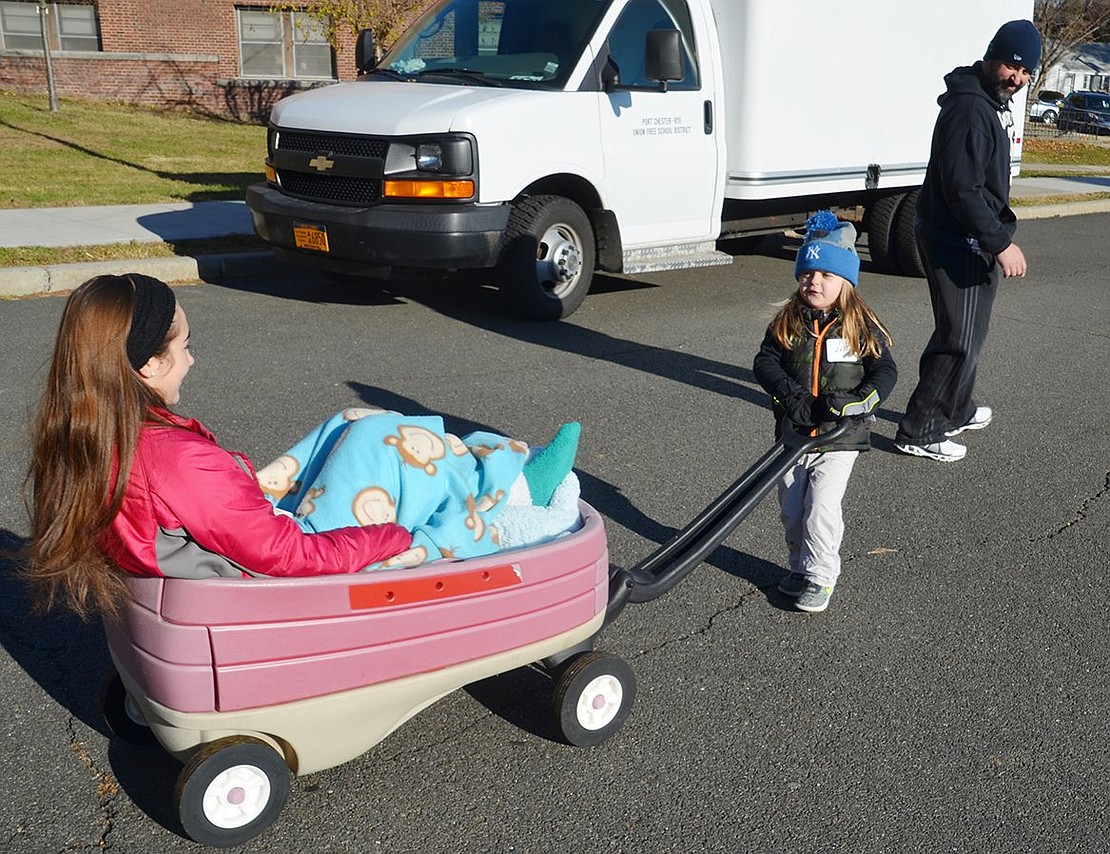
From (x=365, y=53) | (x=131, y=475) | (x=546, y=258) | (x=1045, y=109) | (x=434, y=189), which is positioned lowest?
(x=546, y=258)

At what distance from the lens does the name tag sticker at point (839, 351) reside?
150 inches

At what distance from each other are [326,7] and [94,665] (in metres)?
19.8

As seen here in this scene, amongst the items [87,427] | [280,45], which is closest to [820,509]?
[87,427]

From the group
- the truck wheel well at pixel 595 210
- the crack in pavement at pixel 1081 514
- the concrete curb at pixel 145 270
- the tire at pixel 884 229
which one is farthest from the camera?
the tire at pixel 884 229

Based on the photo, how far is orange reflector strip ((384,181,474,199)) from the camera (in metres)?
7.29

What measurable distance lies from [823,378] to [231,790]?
226 centimetres

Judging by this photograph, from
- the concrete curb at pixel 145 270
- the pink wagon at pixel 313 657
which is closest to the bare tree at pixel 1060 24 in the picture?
the concrete curb at pixel 145 270

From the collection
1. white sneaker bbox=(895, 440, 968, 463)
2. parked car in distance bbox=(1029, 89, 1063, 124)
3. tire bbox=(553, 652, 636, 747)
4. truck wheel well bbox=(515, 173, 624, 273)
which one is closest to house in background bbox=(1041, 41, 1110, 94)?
parked car in distance bbox=(1029, 89, 1063, 124)

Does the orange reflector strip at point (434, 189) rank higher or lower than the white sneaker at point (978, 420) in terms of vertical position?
higher

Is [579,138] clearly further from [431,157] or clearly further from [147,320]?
[147,320]

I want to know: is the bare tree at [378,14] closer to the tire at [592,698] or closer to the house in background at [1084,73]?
the tire at [592,698]

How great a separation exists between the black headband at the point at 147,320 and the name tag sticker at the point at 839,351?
217 centimetres

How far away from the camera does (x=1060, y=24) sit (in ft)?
131

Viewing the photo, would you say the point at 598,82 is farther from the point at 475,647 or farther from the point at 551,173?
the point at 475,647
